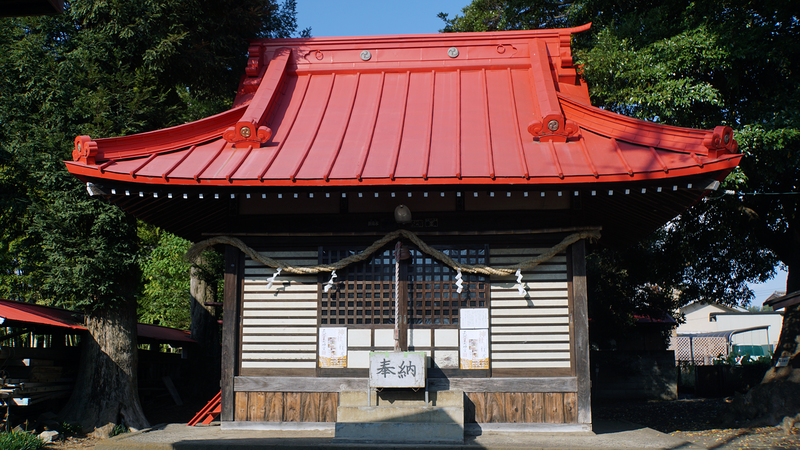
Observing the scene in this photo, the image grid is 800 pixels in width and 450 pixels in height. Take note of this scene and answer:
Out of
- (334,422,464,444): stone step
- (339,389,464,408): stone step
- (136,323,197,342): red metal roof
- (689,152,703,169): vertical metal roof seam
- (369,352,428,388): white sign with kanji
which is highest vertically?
(689,152,703,169): vertical metal roof seam

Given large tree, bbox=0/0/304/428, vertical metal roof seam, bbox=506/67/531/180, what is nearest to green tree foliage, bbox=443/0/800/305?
vertical metal roof seam, bbox=506/67/531/180

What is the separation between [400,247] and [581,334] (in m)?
2.78

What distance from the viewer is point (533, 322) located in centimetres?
832

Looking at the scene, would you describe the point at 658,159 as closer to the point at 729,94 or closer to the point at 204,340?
the point at 729,94

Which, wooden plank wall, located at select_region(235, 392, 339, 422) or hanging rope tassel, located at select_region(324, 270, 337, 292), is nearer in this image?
wooden plank wall, located at select_region(235, 392, 339, 422)

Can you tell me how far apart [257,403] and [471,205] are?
420 cm

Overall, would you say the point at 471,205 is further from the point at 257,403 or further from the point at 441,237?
the point at 257,403

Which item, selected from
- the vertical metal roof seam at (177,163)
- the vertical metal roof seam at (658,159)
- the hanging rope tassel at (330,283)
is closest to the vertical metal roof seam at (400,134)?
the hanging rope tassel at (330,283)

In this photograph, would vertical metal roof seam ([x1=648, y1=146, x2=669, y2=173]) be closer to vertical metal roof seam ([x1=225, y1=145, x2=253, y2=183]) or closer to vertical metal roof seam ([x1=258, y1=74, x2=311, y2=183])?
vertical metal roof seam ([x1=258, y1=74, x2=311, y2=183])

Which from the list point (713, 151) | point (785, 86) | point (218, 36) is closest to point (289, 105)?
point (218, 36)

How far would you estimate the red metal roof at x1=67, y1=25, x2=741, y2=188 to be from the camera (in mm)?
7512

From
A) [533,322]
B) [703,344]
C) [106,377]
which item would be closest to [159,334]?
[106,377]

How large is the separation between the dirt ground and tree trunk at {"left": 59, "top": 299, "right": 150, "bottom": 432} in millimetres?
566

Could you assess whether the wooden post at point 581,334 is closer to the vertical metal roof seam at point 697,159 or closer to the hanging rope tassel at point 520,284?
the hanging rope tassel at point 520,284
